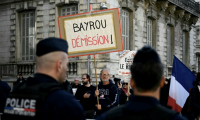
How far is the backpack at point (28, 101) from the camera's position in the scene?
2.07 metres

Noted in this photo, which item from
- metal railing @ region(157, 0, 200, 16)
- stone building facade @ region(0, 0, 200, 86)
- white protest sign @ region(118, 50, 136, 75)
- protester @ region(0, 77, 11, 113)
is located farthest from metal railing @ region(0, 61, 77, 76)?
metal railing @ region(157, 0, 200, 16)

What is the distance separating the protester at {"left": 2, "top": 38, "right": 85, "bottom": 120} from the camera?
201 centimetres

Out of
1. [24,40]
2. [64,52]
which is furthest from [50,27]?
[64,52]

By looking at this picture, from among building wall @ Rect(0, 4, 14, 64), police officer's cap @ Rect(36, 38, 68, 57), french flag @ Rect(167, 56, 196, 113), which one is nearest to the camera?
police officer's cap @ Rect(36, 38, 68, 57)

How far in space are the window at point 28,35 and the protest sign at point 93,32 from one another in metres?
9.72

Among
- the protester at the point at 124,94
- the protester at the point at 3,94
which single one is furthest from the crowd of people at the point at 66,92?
the protester at the point at 124,94

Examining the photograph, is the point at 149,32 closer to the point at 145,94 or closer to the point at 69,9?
the point at 69,9

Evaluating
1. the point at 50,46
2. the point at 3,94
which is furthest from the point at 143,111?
the point at 3,94

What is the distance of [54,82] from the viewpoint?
2.20 metres

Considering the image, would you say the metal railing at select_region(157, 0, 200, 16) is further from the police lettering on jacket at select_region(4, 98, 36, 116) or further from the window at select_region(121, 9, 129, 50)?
the police lettering on jacket at select_region(4, 98, 36, 116)

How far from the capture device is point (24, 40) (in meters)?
16.5

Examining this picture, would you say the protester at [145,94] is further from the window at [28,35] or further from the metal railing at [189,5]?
the metal railing at [189,5]

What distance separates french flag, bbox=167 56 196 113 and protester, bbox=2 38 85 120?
4.25 metres

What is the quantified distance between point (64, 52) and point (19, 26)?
15035mm
